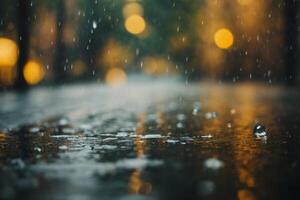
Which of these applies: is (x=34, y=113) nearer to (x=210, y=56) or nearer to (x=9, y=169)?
(x=9, y=169)

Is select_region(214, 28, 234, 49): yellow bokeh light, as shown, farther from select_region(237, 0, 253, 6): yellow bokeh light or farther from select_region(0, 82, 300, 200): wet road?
select_region(0, 82, 300, 200): wet road

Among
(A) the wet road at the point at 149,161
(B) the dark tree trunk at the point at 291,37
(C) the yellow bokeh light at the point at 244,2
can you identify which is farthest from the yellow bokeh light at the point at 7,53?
(A) the wet road at the point at 149,161

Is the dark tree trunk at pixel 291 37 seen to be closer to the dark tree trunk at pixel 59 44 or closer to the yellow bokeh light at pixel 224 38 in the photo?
the dark tree trunk at pixel 59 44

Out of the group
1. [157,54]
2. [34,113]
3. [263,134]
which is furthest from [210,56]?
[263,134]

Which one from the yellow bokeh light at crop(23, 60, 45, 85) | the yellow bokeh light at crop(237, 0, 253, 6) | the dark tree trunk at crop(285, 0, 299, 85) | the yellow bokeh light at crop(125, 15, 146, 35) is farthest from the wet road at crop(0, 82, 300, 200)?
the yellow bokeh light at crop(125, 15, 146, 35)

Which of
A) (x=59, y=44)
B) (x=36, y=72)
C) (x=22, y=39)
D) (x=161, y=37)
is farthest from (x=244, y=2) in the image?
(x=161, y=37)

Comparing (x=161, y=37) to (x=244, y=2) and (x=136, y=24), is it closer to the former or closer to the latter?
(x=136, y=24)
